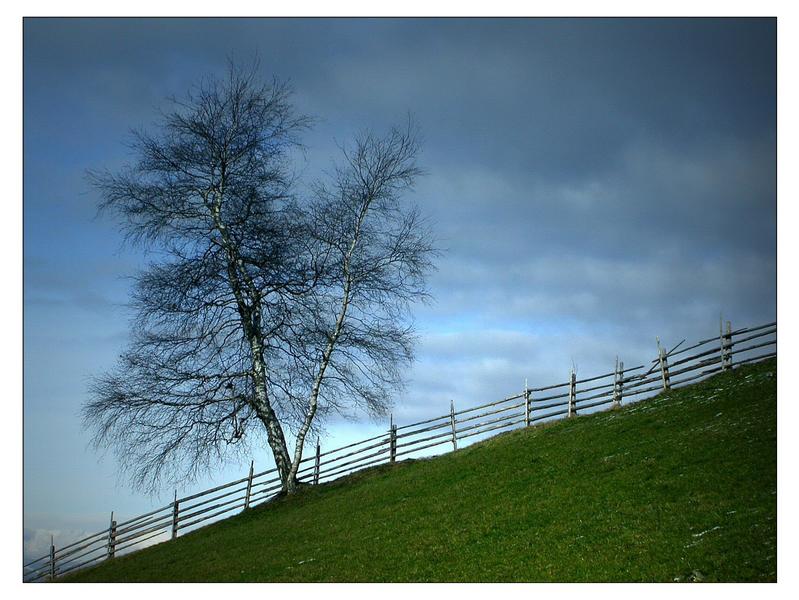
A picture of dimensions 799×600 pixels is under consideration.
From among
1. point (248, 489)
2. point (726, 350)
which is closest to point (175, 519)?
point (248, 489)

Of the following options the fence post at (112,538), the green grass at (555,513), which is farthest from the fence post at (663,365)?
the fence post at (112,538)

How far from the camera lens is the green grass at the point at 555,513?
1015cm

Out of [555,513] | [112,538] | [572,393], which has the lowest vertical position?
[112,538]

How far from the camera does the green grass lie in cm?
1015

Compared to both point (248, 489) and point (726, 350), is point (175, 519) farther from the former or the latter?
point (726, 350)

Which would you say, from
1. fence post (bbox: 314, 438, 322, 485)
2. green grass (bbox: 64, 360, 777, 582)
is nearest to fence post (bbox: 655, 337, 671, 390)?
green grass (bbox: 64, 360, 777, 582)

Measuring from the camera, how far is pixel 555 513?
41.5 ft

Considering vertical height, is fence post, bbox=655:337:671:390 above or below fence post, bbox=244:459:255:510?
above

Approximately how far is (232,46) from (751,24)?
9951 mm

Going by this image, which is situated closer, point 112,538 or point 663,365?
point 663,365

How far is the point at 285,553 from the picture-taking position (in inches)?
566

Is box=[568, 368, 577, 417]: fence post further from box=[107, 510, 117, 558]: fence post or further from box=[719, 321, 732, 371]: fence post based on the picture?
box=[107, 510, 117, 558]: fence post

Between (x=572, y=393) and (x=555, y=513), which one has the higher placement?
(x=572, y=393)
